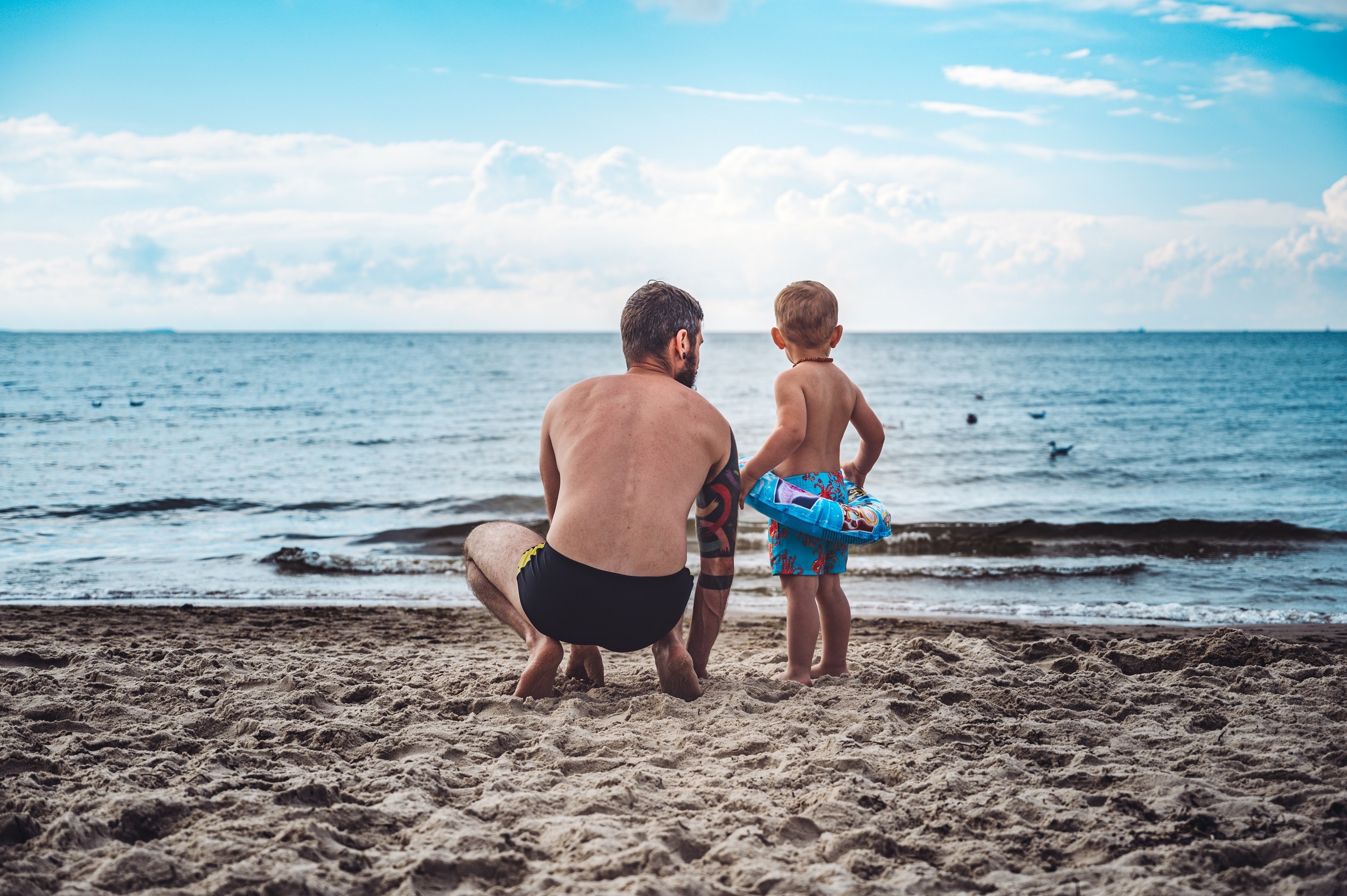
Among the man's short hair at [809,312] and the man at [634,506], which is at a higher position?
the man's short hair at [809,312]

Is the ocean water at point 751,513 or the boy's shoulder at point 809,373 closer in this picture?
the boy's shoulder at point 809,373

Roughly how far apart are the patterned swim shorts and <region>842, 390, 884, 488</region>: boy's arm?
0.62 feet

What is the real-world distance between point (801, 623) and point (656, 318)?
1602 mm

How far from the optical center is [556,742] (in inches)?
117

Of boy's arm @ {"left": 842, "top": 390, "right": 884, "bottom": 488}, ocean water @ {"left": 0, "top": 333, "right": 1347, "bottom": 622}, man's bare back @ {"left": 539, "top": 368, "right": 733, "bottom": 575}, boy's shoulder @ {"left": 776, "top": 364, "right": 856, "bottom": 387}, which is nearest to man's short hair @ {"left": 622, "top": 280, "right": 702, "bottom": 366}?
man's bare back @ {"left": 539, "top": 368, "right": 733, "bottom": 575}

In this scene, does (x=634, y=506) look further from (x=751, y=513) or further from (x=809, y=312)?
(x=751, y=513)

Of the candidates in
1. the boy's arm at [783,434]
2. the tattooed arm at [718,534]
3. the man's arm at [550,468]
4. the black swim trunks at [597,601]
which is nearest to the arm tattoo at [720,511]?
the tattooed arm at [718,534]

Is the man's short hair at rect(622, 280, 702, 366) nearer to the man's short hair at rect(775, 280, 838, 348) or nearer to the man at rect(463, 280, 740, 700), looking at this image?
the man at rect(463, 280, 740, 700)

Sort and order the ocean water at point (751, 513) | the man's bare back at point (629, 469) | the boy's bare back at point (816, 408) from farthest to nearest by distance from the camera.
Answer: the ocean water at point (751, 513) → the boy's bare back at point (816, 408) → the man's bare back at point (629, 469)

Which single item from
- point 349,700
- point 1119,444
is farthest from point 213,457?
point 1119,444

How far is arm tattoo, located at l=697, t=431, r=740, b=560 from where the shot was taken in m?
3.48

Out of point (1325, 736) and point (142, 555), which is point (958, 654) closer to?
point (1325, 736)

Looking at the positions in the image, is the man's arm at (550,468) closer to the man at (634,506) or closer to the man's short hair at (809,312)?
the man at (634,506)

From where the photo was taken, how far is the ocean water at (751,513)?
7367mm
